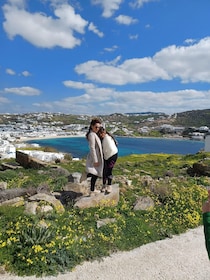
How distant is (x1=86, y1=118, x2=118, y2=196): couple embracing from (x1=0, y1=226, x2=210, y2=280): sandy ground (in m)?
2.97

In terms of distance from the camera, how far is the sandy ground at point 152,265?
22.1ft

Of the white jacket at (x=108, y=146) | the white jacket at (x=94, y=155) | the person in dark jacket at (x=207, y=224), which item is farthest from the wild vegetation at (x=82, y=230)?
the person in dark jacket at (x=207, y=224)

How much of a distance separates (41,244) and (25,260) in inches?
21.3

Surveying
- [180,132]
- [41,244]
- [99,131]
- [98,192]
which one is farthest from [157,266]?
[180,132]

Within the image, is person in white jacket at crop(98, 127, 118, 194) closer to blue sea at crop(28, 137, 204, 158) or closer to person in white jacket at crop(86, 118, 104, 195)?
→ person in white jacket at crop(86, 118, 104, 195)

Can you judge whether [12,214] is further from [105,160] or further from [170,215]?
[170,215]

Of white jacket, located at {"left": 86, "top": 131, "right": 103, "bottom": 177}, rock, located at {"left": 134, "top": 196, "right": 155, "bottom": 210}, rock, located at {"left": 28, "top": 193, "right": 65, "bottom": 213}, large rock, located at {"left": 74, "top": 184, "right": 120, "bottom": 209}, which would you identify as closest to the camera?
rock, located at {"left": 28, "top": 193, "right": 65, "bottom": 213}

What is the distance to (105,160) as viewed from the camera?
10.2 m

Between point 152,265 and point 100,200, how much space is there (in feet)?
11.3

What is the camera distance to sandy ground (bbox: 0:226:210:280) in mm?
6732

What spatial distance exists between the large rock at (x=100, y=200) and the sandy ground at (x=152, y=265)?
93.5 inches

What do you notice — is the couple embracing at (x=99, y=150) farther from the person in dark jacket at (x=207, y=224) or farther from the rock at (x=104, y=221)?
the person in dark jacket at (x=207, y=224)

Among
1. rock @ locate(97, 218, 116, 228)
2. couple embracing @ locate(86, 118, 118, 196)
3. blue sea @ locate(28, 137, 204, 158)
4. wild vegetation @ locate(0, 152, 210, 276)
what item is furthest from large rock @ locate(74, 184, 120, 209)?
blue sea @ locate(28, 137, 204, 158)

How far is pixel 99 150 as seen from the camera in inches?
394
